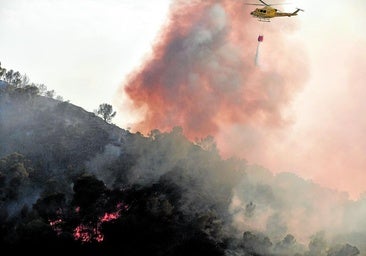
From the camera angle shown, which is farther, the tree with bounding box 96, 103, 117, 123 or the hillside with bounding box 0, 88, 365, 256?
the tree with bounding box 96, 103, 117, 123

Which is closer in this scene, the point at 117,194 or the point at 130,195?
the point at 117,194

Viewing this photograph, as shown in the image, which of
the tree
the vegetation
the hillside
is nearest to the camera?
the vegetation

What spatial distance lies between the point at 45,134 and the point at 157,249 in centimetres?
6498

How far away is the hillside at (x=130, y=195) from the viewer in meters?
90.2

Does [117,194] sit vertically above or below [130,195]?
below

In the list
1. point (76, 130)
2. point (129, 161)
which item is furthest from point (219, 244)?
point (76, 130)

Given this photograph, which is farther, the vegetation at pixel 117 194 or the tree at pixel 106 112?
the tree at pixel 106 112

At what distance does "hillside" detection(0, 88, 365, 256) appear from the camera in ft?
296

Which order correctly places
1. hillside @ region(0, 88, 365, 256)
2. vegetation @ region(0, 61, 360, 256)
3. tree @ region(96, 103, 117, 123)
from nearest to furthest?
vegetation @ region(0, 61, 360, 256), hillside @ region(0, 88, 365, 256), tree @ region(96, 103, 117, 123)

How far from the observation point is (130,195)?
347ft

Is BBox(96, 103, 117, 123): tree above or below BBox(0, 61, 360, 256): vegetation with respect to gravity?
above

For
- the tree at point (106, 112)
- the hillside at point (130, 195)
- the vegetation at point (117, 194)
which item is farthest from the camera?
the tree at point (106, 112)

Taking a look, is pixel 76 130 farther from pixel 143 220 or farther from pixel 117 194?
pixel 143 220

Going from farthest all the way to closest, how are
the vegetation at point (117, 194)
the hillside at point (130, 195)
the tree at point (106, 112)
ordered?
the tree at point (106, 112) < the hillside at point (130, 195) < the vegetation at point (117, 194)
